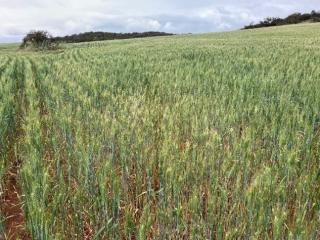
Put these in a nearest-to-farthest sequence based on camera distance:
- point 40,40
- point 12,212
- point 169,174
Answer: point 169,174
point 12,212
point 40,40

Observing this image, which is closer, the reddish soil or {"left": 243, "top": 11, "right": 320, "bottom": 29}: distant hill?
the reddish soil

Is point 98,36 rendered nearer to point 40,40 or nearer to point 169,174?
point 40,40

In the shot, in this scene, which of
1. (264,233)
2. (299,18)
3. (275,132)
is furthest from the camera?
(299,18)

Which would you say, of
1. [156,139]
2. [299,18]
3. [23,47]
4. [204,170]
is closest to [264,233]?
[204,170]

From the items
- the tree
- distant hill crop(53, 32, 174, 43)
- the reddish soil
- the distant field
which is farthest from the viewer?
distant hill crop(53, 32, 174, 43)

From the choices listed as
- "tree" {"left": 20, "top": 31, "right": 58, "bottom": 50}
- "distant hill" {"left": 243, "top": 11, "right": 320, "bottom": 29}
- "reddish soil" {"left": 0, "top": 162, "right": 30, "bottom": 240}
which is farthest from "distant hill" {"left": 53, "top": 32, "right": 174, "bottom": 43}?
"reddish soil" {"left": 0, "top": 162, "right": 30, "bottom": 240}

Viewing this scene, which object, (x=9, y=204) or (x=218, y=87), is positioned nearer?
(x=9, y=204)

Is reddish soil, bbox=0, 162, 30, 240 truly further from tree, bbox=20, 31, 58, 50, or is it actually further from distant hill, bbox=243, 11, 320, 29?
distant hill, bbox=243, 11, 320, 29

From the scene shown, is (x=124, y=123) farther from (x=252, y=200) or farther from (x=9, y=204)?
(x=252, y=200)

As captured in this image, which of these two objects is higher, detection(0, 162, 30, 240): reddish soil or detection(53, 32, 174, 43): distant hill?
detection(0, 162, 30, 240): reddish soil

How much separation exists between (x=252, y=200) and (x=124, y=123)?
201 cm

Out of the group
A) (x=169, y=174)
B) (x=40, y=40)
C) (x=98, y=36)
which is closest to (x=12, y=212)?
(x=169, y=174)

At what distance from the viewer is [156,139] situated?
165 inches

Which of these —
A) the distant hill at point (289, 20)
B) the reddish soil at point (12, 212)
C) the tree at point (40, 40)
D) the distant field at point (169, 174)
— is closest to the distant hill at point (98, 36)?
the distant hill at point (289, 20)
